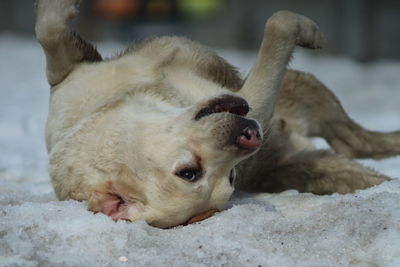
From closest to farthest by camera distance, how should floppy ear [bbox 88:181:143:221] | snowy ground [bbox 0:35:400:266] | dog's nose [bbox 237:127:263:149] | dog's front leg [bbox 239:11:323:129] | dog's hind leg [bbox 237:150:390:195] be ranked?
snowy ground [bbox 0:35:400:266]
dog's nose [bbox 237:127:263:149]
floppy ear [bbox 88:181:143:221]
dog's front leg [bbox 239:11:323:129]
dog's hind leg [bbox 237:150:390:195]

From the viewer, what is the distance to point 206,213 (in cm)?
331

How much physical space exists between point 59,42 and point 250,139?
147 centimetres

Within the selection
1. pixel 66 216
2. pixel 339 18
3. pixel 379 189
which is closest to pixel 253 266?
pixel 66 216

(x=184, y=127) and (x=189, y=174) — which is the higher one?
(x=184, y=127)

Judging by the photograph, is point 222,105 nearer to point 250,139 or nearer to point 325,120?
point 250,139

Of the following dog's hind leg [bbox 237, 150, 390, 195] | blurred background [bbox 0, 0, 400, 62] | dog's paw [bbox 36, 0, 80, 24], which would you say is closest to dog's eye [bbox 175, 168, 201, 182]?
dog's hind leg [bbox 237, 150, 390, 195]

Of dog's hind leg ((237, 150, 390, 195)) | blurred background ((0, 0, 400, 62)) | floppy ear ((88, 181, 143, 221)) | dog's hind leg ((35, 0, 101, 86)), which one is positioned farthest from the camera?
blurred background ((0, 0, 400, 62))

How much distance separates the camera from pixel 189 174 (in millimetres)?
3150

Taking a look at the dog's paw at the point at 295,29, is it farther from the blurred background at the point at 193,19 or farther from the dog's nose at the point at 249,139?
the blurred background at the point at 193,19

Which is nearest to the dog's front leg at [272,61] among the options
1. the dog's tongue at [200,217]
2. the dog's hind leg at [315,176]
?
the dog's hind leg at [315,176]

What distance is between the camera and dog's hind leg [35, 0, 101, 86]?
4.10 metres

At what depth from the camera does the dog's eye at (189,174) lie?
3148 mm

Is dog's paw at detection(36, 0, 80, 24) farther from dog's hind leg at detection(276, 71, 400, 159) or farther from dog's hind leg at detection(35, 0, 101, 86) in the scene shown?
dog's hind leg at detection(276, 71, 400, 159)

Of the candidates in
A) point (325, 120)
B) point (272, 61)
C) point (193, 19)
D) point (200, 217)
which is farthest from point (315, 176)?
point (193, 19)
